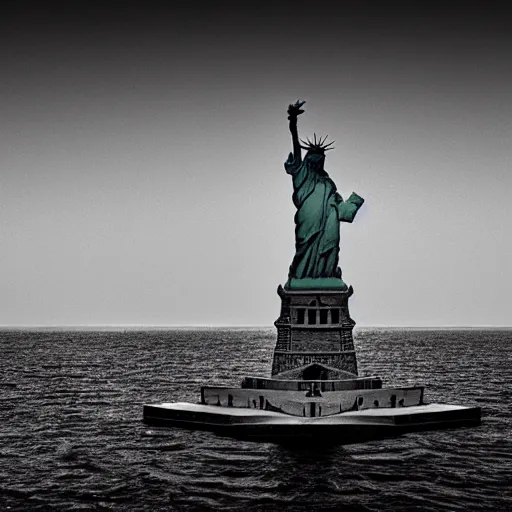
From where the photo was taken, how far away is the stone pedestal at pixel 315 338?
57344 millimetres

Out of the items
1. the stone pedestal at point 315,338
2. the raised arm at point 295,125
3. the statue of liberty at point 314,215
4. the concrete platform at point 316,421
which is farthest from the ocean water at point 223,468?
the raised arm at point 295,125

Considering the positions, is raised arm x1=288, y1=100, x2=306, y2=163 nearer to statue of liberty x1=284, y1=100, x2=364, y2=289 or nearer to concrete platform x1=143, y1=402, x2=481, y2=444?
statue of liberty x1=284, y1=100, x2=364, y2=289

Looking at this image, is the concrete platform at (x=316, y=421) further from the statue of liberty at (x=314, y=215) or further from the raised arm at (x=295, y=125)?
the raised arm at (x=295, y=125)

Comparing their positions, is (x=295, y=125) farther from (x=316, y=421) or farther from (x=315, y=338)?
(x=316, y=421)

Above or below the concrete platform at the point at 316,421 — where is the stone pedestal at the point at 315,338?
above

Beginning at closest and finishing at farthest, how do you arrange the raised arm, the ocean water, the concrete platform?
the ocean water
the concrete platform
the raised arm

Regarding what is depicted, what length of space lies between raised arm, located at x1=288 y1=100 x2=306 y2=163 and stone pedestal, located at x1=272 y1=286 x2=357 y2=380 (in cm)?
994

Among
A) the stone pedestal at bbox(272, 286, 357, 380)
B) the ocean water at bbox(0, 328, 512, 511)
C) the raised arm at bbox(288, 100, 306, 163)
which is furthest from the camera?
the raised arm at bbox(288, 100, 306, 163)

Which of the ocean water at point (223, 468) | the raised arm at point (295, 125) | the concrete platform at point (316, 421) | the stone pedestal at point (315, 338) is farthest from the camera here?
the raised arm at point (295, 125)

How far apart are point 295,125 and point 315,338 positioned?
50.1 ft

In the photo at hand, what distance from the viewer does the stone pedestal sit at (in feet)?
188

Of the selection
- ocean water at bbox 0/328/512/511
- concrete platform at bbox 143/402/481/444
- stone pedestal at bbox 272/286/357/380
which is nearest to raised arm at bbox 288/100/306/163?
stone pedestal at bbox 272/286/357/380

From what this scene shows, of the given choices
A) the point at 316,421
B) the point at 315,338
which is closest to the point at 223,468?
the point at 316,421

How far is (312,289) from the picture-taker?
58.8 m
